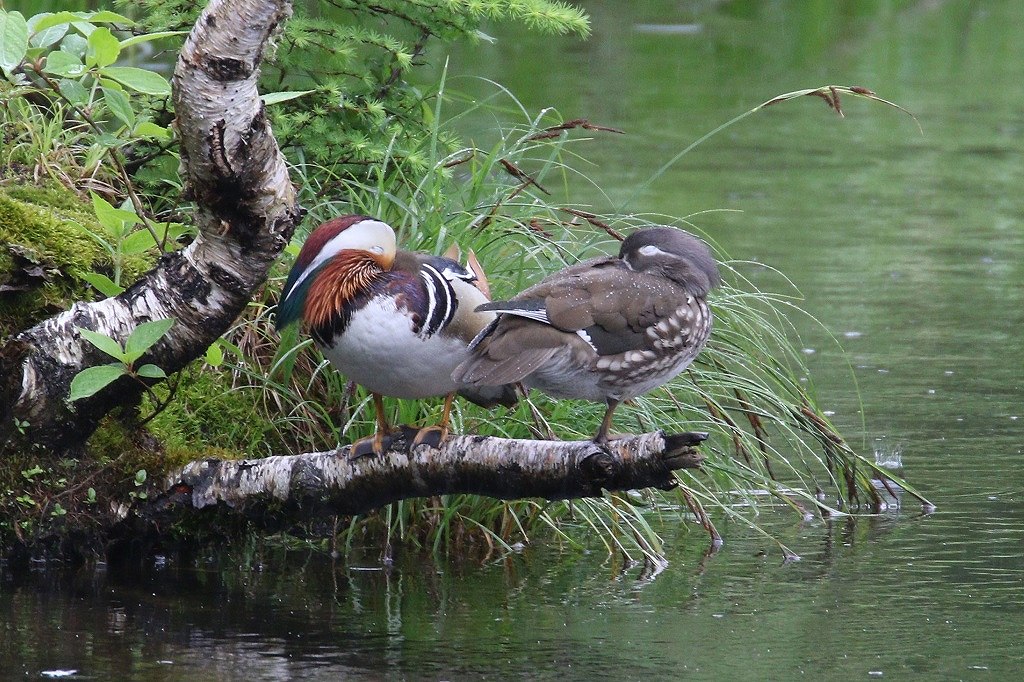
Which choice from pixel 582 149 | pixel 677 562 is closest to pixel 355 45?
pixel 677 562

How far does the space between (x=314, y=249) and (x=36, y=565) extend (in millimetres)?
1672

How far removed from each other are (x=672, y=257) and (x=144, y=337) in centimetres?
178

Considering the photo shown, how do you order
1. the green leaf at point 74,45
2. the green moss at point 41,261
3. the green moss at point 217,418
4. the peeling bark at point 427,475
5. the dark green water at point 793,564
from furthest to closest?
1. the green moss at point 217,418
2. the green moss at point 41,261
3. the green leaf at point 74,45
4. the dark green water at point 793,564
5. the peeling bark at point 427,475

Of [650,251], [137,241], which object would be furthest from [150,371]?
[650,251]

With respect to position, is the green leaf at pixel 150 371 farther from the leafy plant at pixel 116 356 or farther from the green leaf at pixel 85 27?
the green leaf at pixel 85 27

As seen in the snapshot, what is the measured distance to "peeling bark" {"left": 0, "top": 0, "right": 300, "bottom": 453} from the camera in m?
4.80

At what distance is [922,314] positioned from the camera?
9.53m

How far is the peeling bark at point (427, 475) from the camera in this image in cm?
457

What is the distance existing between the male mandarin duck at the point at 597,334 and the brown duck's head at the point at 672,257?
0.01m

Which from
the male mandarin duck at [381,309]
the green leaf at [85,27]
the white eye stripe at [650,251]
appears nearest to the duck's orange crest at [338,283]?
the male mandarin duck at [381,309]

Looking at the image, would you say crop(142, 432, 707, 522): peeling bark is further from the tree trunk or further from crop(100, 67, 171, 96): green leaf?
crop(100, 67, 171, 96): green leaf

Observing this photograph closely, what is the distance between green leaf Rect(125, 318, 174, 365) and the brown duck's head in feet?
5.17

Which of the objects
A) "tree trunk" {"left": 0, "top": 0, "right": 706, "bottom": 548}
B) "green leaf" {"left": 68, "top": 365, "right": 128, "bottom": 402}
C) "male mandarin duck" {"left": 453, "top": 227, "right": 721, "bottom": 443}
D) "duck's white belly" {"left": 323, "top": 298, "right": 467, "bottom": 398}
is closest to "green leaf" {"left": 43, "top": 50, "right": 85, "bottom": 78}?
"tree trunk" {"left": 0, "top": 0, "right": 706, "bottom": 548}

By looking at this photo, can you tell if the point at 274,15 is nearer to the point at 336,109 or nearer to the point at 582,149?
the point at 336,109
